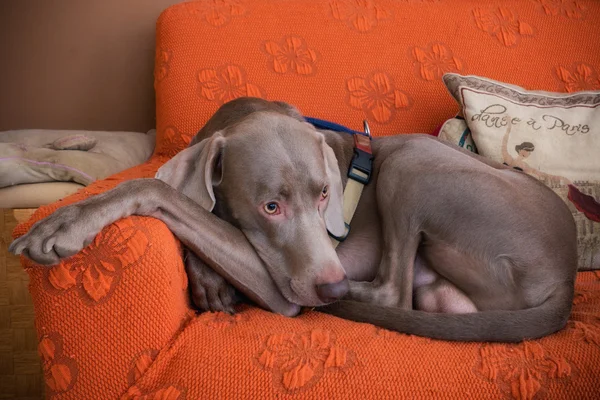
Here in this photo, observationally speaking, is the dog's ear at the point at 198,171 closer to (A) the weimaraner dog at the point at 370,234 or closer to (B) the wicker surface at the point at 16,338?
Answer: (A) the weimaraner dog at the point at 370,234

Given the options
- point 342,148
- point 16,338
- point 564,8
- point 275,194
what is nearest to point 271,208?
point 275,194

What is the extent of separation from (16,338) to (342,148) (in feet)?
5.05

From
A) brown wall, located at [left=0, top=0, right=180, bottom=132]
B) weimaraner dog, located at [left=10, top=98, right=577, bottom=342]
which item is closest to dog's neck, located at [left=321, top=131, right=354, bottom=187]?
weimaraner dog, located at [left=10, top=98, right=577, bottom=342]

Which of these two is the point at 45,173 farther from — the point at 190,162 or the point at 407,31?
the point at 407,31

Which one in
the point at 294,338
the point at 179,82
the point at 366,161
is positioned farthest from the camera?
the point at 179,82

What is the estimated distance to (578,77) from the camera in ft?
8.57

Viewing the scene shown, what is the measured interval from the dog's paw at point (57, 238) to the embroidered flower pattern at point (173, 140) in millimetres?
1280

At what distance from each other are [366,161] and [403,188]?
0.24 m

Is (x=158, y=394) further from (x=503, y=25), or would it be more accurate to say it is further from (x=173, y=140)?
(x=503, y=25)

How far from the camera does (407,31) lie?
2.68 metres

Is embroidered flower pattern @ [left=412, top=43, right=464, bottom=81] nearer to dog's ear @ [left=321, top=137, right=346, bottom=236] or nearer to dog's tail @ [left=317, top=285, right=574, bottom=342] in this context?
dog's ear @ [left=321, top=137, right=346, bottom=236]

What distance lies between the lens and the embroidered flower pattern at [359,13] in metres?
2.70

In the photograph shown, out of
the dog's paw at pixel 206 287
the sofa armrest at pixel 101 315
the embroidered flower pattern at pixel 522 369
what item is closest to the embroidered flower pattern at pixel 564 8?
the embroidered flower pattern at pixel 522 369

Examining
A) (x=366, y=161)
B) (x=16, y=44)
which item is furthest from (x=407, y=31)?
(x=16, y=44)
